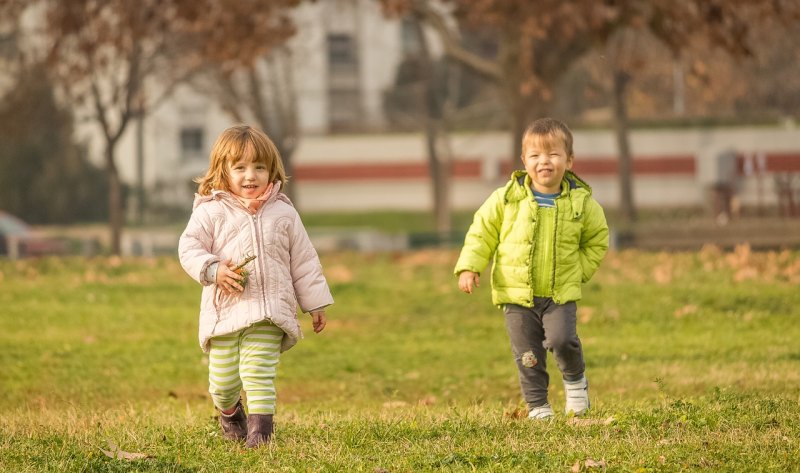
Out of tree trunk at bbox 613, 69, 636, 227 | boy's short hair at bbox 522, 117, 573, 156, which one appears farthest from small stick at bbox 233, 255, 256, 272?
tree trunk at bbox 613, 69, 636, 227

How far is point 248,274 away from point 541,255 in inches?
67.2

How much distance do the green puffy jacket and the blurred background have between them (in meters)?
11.5

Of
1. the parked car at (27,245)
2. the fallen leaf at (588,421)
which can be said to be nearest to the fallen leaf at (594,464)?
the fallen leaf at (588,421)

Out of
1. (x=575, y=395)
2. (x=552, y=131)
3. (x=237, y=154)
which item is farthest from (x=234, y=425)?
(x=552, y=131)

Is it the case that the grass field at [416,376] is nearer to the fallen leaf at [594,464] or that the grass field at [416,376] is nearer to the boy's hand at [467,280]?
the fallen leaf at [594,464]

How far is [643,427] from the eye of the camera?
6727 mm

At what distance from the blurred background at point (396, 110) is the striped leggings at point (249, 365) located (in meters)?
12.8

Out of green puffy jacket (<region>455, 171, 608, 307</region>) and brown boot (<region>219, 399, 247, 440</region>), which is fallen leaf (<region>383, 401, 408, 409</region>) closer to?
green puffy jacket (<region>455, 171, 608, 307</region>)

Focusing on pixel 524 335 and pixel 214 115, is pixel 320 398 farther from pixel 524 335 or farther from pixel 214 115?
pixel 214 115

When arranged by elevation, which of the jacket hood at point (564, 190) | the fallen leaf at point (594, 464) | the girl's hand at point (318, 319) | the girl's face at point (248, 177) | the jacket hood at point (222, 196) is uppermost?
the girl's face at point (248, 177)

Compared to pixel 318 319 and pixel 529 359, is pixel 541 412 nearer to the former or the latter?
pixel 529 359

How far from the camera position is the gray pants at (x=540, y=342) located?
24.9 ft

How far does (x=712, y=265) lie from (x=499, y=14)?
5.01 meters

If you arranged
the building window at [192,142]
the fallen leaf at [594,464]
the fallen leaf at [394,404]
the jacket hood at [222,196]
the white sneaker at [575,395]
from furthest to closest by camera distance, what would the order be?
1. the building window at [192,142]
2. the fallen leaf at [394,404]
3. the white sneaker at [575,395]
4. the jacket hood at [222,196]
5. the fallen leaf at [594,464]
